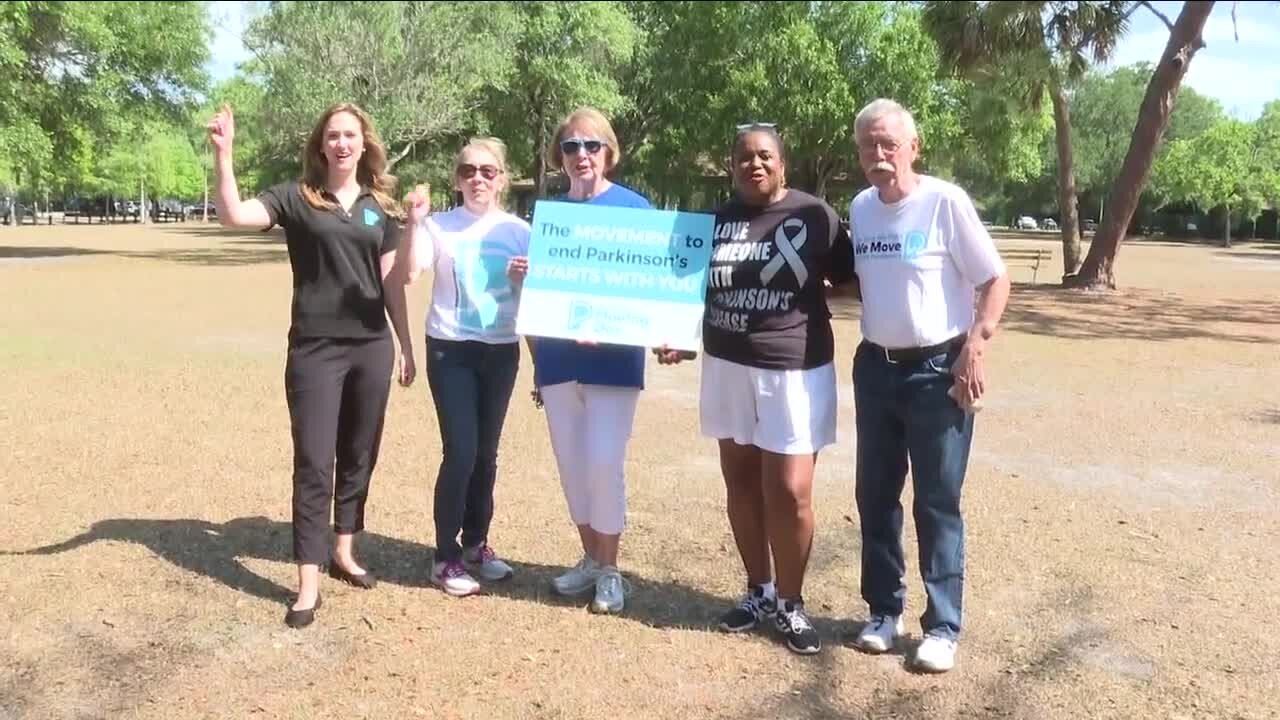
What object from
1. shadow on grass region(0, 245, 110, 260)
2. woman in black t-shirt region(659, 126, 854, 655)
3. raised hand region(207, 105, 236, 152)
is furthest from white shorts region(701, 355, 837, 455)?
shadow on grass region(0, 245, 110, 260)

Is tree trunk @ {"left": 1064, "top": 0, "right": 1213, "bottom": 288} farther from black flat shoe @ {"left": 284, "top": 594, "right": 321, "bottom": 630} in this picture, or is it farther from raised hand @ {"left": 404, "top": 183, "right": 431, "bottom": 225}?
black flat shoe @ {"left": 284, "top": 594, "right": 321, "bottom": 630}

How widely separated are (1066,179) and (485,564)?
2240 centimetres

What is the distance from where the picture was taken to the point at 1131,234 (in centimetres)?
7562

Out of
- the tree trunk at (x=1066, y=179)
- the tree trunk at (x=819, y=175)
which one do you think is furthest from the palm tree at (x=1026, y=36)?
the tree trunk at (x=819, y=175)

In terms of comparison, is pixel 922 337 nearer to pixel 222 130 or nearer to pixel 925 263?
pixel 925 263

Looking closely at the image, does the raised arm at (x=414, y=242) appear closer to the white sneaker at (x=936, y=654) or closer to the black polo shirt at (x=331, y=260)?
the black polo shirt at (x=331, y=260)

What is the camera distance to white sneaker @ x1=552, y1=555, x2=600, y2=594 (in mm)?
4621

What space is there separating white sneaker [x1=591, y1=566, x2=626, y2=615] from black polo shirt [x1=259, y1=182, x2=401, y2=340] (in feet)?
4.61

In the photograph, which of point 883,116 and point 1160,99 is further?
point 1160,99

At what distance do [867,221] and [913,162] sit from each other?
10.6 inches

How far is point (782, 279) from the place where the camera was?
387cm

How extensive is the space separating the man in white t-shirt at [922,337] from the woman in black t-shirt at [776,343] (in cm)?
15

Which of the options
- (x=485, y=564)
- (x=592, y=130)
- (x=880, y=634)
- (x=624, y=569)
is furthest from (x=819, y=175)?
(x=880, y=634)

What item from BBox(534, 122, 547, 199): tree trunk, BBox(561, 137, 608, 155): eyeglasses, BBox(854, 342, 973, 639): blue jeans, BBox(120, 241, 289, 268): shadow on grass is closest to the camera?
BBox(854, 342, 973, 639): blue jeans
